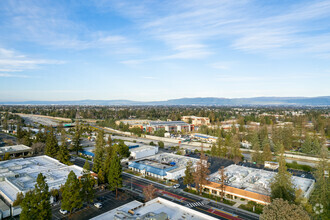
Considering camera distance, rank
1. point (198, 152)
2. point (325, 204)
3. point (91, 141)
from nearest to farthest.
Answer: point (325, 204) → point (198, 152) → point (91, 141)

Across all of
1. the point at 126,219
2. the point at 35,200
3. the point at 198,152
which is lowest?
the point at 198,152

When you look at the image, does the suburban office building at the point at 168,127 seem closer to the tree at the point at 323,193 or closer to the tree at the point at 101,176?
the tree at the point at 101,176

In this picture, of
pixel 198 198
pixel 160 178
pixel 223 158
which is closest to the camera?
pixel 198 198

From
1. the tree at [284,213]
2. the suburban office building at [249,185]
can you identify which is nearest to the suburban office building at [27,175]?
the suburban office building at [249,185]

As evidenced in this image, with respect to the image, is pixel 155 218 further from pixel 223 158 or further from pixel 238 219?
pixel 223 158

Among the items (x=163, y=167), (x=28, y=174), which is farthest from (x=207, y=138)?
(x=28, y=174)

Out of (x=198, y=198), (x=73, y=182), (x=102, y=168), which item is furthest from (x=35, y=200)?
(x=198, y=198)

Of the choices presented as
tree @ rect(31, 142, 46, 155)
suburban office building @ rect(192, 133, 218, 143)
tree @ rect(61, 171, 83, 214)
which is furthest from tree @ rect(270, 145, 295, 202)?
tree @ rect(31, 142, 46, 155)
